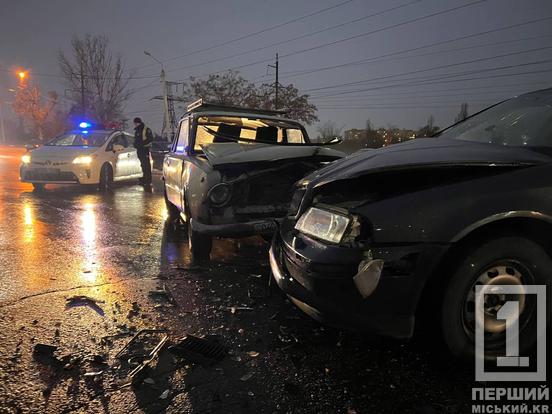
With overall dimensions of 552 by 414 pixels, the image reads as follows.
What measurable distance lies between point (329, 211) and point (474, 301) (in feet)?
3.20

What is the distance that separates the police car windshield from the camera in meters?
10.6

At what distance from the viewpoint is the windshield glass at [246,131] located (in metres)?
5.50

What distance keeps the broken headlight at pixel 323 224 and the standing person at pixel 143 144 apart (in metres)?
9.03

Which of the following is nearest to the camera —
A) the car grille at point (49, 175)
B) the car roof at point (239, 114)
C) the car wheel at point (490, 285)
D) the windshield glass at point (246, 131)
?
the car wheel at point (490, 285)

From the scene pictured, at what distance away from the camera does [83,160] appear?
9875mm

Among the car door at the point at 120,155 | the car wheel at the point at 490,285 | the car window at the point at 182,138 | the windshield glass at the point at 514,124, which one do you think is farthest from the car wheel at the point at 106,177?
the car wheel at the point at 490,285

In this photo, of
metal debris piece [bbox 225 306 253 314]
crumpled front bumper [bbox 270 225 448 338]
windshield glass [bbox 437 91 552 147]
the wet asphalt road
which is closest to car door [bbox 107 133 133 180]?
the wet asphalt road

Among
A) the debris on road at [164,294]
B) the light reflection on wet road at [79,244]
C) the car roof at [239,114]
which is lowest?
the debris on road at [164,294]

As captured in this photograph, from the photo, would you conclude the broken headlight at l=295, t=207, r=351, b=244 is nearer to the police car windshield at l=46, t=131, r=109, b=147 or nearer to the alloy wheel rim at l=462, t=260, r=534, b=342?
the alloy wheel rim at l=462, t=260, r=534, b=342

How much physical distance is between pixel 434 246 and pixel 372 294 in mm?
421

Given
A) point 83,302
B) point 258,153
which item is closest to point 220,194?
point 258,153

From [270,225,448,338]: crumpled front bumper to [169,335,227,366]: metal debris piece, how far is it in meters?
0.71

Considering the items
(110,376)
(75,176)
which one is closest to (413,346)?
(110,376)

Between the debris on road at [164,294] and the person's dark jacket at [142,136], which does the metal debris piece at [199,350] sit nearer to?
the debris on road at [164,294]
